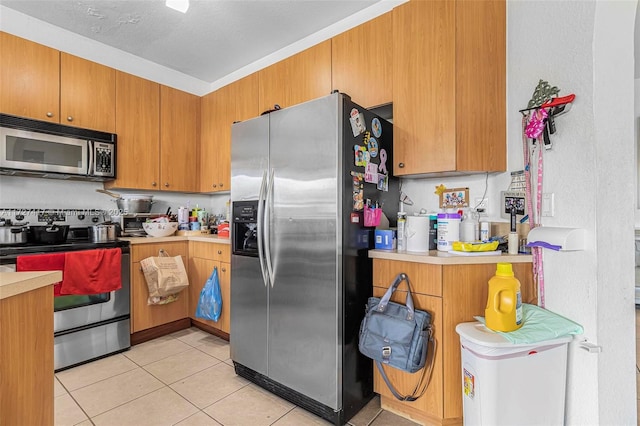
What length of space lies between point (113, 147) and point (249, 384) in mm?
2393

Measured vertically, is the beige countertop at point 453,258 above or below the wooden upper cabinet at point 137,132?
below

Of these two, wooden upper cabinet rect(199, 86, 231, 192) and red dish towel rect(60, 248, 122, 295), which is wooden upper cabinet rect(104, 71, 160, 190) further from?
red dish towel rect(60, 248, 122, 295)

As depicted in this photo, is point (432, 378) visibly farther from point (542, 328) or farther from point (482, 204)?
point (482, 204)

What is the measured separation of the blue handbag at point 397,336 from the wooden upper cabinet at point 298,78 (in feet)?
5.38

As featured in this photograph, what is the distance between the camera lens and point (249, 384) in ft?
7.01

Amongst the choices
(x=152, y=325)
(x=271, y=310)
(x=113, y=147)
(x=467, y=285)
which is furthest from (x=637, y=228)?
(x=113, y=147)

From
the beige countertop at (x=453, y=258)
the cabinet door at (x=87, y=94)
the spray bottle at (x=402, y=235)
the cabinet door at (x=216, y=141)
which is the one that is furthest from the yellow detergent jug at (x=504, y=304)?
the cabinet door at (x=87, y=94)

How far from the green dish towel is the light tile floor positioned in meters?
0.81

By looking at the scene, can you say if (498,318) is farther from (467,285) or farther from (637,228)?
(637,228)

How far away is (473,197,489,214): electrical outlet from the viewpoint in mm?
2053

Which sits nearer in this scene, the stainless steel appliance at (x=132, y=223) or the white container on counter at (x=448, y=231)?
the white container on counter at (x=448, y=231)

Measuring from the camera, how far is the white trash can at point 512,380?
1.34 metres

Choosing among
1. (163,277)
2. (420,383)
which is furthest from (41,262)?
(420,383)

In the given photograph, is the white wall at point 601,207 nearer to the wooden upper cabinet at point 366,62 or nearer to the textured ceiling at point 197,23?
the wooden upper cabinet at point 366,62
